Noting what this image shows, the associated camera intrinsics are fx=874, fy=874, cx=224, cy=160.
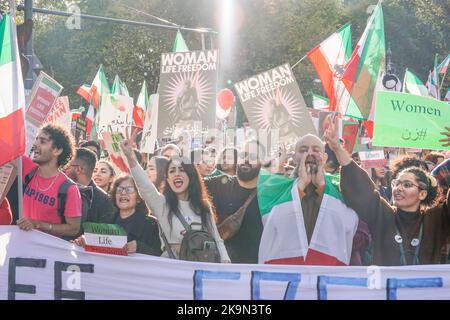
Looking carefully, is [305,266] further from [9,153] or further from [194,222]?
[9,153]

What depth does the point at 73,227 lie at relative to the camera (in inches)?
229

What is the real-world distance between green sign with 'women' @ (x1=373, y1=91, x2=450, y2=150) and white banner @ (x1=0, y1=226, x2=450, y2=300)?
9.01ft

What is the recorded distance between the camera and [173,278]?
5465mm

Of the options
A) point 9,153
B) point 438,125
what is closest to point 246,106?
point 438,125

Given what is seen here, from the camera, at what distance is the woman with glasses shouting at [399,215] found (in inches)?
219

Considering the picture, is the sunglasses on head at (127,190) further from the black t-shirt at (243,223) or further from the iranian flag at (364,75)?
the iranian flag at (364,75)

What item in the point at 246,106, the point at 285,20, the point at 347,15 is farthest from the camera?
the point at 347,15

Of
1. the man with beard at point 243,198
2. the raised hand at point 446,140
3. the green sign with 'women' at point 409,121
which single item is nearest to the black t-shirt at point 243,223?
the man with beard at point 243,198

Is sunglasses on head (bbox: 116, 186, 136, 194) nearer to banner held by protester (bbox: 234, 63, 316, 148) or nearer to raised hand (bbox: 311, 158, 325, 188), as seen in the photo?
raised hand (bbox: 311, 158, 325, 188)

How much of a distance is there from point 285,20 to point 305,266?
3161cm

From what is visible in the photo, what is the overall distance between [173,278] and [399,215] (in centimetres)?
154

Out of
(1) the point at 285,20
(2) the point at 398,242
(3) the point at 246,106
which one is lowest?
(2) the point at 398,242

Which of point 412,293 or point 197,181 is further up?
point 197,181

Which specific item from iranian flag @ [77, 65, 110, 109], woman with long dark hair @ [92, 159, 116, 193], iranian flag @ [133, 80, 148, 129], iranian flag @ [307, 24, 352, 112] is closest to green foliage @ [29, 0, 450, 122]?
iranian flag @ [133, 80, 148, 129]
